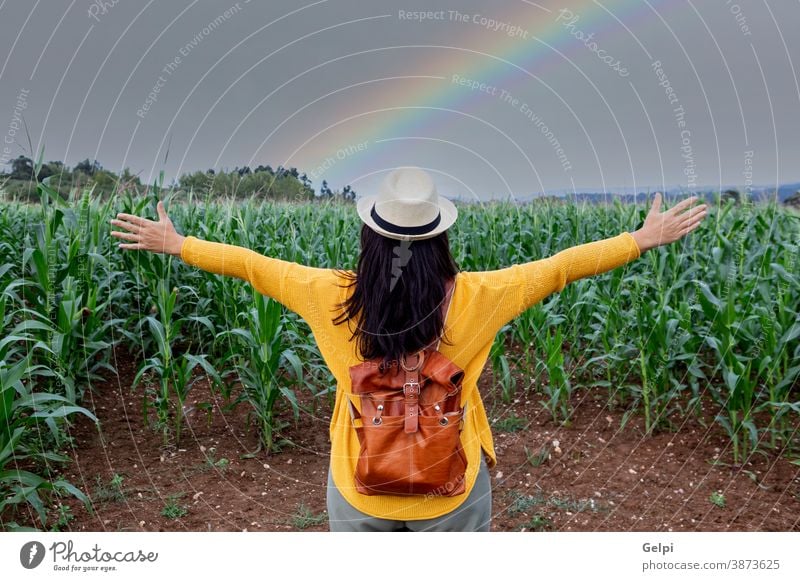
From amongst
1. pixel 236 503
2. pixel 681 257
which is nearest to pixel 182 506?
pixel 236 503

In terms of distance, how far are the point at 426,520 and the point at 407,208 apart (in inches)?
42.5

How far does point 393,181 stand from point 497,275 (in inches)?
19.4

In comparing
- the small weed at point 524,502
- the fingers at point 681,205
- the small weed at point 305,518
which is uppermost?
Answer: the fingers at point 681,205

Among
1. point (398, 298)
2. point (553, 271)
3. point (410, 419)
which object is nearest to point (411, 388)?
point (410, 419)

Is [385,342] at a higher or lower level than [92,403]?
higher

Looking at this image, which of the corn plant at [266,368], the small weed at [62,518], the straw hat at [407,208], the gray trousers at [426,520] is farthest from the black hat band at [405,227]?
the small weed at [62,518]

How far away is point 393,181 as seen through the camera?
2.66 meters

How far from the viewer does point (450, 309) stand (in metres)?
2.54

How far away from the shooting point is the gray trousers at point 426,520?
2646 mm

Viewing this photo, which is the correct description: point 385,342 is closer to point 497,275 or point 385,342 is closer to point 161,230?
point 497,275
